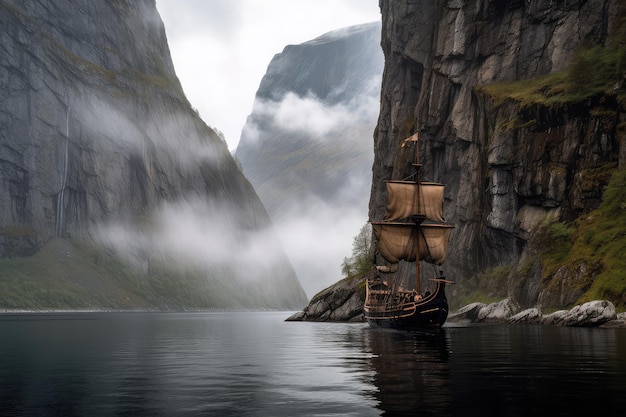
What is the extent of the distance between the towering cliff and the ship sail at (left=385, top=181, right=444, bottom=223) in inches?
704

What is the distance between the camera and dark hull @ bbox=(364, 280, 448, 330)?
81750mm

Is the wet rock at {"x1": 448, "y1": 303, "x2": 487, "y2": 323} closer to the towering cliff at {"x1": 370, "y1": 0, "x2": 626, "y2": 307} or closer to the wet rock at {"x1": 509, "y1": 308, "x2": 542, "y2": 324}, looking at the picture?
the towering cliff at {"x1": 370, "y1": 0, "x2": 626, "y2": 307}

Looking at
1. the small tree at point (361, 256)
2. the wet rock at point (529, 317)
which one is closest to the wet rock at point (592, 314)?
the wet rock at point (529, 317)

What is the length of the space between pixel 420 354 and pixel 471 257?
89842 millimetres

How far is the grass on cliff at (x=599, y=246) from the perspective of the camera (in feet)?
276

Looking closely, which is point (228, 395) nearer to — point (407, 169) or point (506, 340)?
point (506, 340)

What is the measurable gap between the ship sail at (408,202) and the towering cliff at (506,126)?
58.7 ft

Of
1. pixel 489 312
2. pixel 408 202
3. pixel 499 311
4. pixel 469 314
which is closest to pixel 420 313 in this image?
pixel 499 311

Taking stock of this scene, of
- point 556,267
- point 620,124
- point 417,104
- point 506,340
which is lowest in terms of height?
point 506,340

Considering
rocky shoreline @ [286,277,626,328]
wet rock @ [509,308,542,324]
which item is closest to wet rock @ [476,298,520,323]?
rocky shoreline @ [286,277,626,328]

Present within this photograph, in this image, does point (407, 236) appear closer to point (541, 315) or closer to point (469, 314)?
point (469, 314)

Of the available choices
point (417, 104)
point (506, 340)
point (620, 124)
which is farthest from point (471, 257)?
point (506, 340)

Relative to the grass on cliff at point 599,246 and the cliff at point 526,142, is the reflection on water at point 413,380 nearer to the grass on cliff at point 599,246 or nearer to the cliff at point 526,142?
the grass on cliff at point 599,246

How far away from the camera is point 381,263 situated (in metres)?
155
